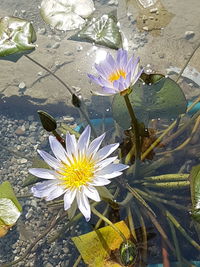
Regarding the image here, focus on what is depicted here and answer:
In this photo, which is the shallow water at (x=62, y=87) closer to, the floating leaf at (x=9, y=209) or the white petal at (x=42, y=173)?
the floating leaf at (x=9, y=209)

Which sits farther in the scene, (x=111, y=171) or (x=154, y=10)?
(x=154, y=10)

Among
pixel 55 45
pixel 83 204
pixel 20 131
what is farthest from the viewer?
pixel 55 45

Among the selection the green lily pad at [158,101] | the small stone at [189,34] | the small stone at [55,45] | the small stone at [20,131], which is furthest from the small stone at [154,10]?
the small stone at [20,131]

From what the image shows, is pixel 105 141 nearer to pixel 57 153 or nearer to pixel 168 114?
pixel 168 114

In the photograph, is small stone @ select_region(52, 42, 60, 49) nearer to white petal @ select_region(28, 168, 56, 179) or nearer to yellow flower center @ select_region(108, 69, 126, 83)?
yellow flower center @ select_region(108, 69, 126, 83)

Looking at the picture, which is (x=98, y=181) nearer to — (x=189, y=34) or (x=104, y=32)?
(x=104, y=32)

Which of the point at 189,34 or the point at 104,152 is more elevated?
the point at 104,152

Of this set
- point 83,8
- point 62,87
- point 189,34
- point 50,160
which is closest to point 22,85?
point 62,87

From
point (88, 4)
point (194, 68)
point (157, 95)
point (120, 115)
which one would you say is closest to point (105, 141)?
point (120, 115)
